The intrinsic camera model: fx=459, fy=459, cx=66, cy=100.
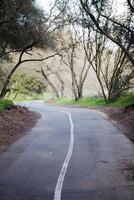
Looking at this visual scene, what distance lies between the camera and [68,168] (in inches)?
478

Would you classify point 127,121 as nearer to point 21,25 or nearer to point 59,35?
point 21,25

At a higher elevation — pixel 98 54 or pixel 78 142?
pixel 98 54

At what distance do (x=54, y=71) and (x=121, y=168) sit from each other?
6513cm

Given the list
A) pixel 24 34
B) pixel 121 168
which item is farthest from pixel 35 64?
pixel 121 168

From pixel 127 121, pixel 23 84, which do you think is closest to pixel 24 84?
pixel 23 84

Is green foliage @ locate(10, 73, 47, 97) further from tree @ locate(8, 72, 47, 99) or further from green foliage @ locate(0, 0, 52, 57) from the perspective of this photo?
green foliage @ locate(0, 0, 52, 57)

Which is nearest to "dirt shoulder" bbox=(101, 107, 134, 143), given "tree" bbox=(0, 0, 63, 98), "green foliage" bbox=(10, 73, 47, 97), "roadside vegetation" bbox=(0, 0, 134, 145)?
"roadside vegetation" bbox=(0, 0, 134, 145)

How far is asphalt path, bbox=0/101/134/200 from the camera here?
9391mm

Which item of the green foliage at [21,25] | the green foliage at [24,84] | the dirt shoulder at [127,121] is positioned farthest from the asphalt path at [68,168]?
the green foliage at [24,84]

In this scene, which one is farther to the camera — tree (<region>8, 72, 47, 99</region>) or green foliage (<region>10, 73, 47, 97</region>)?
green foliage (<region>10, 73, 47, 97</region>)

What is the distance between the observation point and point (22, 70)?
2464 inches

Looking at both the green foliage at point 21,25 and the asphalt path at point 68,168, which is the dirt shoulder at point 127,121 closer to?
the asphalt path at point 68,168

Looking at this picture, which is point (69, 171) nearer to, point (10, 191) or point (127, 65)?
point (10, 191)

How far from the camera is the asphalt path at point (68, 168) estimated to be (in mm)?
9391
